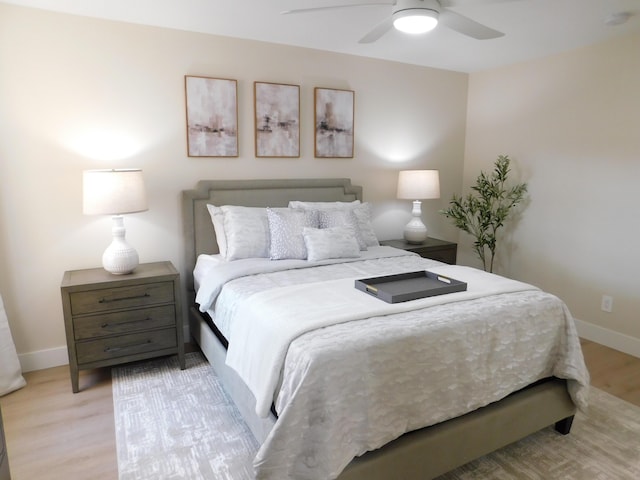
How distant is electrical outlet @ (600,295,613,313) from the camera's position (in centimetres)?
347

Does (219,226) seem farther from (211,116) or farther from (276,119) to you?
(276,119)

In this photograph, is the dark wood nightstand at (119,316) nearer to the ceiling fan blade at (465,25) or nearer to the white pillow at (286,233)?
the white pillow at (286,233)

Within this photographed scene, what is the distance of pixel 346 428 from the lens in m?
1.61

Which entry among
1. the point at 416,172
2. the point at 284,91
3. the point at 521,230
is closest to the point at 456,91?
the point at 416,172

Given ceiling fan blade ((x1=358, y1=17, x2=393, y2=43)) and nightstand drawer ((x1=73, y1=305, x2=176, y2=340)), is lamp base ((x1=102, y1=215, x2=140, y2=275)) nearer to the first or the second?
→ nightstand drawer ((x1=73, y1=305, x2=176, y2=340))

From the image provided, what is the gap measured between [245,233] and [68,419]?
5.21 ft

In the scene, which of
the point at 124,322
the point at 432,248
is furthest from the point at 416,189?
the point at 124,322

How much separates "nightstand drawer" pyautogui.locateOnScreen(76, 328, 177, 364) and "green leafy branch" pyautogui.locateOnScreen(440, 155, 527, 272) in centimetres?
304

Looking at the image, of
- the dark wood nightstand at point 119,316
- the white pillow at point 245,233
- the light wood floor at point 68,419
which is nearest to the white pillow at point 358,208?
the white pillow at point 245,233

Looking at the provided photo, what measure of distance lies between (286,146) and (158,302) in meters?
1.74

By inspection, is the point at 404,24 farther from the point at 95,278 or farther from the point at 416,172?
the point at 95,278

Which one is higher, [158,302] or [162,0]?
[162,0]

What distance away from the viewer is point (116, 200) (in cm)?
269

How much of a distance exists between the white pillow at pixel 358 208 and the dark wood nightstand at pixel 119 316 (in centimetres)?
120
